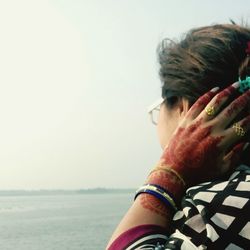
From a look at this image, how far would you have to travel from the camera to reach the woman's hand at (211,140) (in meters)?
1.52

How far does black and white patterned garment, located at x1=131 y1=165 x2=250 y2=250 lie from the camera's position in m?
1.23

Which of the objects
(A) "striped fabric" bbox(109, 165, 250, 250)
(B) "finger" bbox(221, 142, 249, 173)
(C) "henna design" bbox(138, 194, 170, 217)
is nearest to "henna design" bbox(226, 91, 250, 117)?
(B) "finger" bbox(221, 142, 249, 173)

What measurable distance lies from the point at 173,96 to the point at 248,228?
606 mm

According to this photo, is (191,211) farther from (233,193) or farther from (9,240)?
(9,240)

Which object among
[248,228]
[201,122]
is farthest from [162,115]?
[248,228]

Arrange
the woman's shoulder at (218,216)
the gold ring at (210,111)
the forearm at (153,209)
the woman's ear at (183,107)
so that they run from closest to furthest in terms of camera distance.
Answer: the woman's shoulder at (218,216) → the forearm at (153,209) → the gold ring at (210,111) → the woman's ear at (183,107)

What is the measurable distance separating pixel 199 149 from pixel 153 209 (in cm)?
24

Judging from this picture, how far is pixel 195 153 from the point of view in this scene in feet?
4.99

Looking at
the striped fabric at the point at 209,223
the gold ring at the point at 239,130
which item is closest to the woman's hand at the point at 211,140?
the gold ring at the point at 239,130

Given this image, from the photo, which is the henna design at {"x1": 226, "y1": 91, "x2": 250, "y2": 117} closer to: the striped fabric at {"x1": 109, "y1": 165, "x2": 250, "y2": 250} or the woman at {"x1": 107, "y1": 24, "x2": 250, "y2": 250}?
the woman at {"x1": 107, "y1": 24, "x2": 250, "y2": 250}

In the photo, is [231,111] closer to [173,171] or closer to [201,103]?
[201,103]

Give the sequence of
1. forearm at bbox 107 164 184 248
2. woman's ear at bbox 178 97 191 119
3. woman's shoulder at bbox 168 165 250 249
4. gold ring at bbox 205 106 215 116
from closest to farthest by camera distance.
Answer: woman's shoulder at bbox 168 165 250 249 < forearm at bbox 107 164 184 248 < gold ring at bbox 205 106 215 116 < woman's ear at bbox 178 97 191 119

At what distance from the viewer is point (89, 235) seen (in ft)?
140

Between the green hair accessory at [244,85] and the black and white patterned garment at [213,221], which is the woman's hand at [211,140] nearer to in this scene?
the green hair accessory at [244,85]
